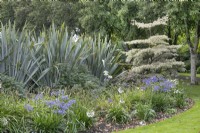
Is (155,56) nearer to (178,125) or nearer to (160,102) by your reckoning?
(160,102)

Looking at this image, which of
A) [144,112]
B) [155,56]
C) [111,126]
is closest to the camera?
[111,126]

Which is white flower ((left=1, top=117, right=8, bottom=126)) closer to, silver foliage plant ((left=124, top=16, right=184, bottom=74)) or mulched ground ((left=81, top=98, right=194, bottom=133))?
mulched ground ((left=81, top=98, right=194, bottom=133))

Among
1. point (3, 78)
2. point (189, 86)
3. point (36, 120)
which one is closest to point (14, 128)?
point (36, 120)

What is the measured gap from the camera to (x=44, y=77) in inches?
430

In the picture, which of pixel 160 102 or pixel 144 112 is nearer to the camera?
pixel 144 112

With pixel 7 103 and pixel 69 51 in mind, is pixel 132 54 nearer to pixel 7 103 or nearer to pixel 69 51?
pixel 69 51

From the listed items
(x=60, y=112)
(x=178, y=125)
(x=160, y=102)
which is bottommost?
(x=178, y=125)

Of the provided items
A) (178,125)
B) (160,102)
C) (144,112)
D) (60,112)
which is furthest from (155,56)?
(60,112)

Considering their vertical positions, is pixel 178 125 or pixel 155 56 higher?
pixel 155 56

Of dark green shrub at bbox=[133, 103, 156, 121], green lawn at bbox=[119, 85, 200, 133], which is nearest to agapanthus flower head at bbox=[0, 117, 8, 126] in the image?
green lawn at bbox=[119, 85, 200, 133]

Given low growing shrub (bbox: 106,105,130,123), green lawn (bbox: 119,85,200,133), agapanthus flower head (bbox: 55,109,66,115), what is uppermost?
agapanthus flower head (bbox: 55,109,66,115)

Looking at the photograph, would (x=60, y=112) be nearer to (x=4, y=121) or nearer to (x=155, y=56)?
(x=4, y=121)

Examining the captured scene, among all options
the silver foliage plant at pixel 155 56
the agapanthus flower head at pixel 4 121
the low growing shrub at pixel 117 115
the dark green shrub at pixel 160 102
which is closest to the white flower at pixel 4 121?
the agapanthus flower head at pixel 4 121

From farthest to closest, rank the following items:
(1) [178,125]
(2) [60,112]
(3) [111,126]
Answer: (1) [178,125] → (3) [111,126] → (2) [60,112]
